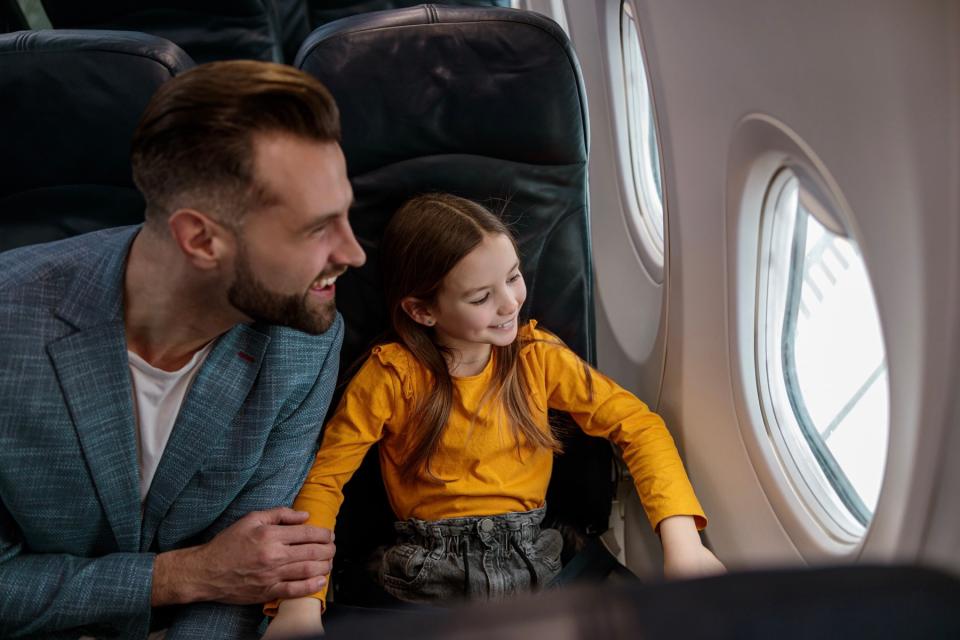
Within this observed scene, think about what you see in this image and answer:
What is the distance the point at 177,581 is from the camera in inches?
64.4

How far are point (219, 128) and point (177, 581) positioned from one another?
0.79m

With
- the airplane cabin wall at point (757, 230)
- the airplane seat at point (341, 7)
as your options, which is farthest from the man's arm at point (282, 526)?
the airplane seat at point (341, 7)

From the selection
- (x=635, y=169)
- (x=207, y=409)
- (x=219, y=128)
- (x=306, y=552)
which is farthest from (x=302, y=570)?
(x=635, y=169)

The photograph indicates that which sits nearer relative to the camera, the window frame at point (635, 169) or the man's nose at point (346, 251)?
the man's nose at point (346, 251)

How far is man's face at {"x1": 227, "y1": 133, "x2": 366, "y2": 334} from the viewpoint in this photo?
4.65 feet

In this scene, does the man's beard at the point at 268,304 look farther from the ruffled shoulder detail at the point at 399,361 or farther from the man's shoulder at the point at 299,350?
the ruffled shoulder detail at the point at 399,361

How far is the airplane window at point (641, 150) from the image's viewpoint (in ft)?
8.20

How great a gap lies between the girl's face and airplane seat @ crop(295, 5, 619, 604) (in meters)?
0.16

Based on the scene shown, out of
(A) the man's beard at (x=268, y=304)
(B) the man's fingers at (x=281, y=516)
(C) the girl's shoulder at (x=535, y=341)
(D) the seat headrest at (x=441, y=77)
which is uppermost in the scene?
(D) the seat headrest at (x=441, y=77)

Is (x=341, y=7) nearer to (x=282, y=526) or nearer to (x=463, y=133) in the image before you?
(x=463, y=133)

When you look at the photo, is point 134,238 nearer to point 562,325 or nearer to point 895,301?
point 562,325

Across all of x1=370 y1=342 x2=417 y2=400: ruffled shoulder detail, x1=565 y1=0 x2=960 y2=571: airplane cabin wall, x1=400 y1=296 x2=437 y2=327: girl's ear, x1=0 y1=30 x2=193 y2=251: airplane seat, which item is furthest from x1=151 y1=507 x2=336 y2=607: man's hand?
x1=565 y1=0 x2=960 y2=571: airplane cabin wall

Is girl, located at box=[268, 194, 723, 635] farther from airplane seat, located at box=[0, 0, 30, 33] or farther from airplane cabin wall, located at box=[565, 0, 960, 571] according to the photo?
airplane seat, located at box=[0, 0, 30, 33]

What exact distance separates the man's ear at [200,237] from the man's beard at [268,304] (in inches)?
1.1
